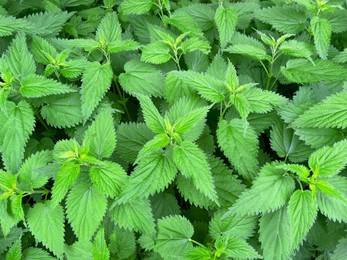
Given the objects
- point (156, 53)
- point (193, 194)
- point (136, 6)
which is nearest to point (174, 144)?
point (193, 194)

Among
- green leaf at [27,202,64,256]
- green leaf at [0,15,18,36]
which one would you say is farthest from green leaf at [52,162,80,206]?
green leaf at [0,15,18,36]

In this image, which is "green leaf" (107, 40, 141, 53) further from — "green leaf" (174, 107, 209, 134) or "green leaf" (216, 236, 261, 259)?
"green leaf" (216, 236, 261, 259)

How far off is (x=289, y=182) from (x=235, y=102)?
518 millimetres

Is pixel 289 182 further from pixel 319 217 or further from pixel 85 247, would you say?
pixel 85 247

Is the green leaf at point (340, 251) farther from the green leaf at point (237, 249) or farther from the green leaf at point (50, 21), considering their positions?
the green leaf at point (50, 21)

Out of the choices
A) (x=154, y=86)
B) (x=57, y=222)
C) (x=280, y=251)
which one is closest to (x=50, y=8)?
(x=154, y=86)

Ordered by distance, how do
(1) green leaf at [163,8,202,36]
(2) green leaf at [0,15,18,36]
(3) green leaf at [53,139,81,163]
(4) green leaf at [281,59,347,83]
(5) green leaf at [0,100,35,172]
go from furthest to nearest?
(1) green leaf at [163,8,202,36] → (2) green leaf at [0,15,18,36] → (4) green leaf at [281,59,347,83] → (5) green leaf at [0,100,35,172] → (3) green leaf at [53,139,81,163]

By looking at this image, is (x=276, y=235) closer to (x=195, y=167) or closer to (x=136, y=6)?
(x=195, y=167)

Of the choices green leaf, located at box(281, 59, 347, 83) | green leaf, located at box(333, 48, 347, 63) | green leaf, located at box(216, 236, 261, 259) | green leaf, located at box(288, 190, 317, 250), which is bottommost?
green leaf, located at box(216, 236, 261, 259)

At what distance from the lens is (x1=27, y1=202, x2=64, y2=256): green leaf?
6.61ft

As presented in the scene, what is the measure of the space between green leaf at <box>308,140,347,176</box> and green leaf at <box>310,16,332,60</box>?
744 millimetres

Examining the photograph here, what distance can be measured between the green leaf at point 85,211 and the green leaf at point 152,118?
0.44 meters

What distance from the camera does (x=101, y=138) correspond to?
2.10 m

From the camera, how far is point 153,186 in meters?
1.92
